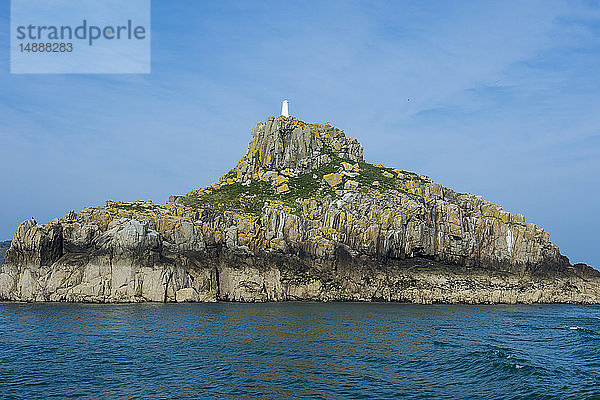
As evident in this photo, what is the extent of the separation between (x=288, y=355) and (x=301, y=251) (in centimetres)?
5451

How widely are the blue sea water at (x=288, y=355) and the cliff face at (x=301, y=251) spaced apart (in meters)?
11.7

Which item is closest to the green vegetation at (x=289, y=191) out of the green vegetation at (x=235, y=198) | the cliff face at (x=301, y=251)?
the green vegetation at (x=235, y=198)

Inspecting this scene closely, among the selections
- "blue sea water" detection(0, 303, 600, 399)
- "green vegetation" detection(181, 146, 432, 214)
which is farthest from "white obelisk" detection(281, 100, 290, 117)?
"blue sea water" detection(0, 303, 600, 399)

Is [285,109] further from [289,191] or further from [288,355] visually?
Answer: [288,355]

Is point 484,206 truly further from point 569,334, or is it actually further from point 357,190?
point 569,334

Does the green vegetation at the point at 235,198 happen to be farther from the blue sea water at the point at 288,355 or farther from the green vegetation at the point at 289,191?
the blue sea water at the point at 288,355

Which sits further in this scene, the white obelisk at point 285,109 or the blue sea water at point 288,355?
the white obelisk at point 285,109

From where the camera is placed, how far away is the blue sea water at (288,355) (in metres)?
32.8

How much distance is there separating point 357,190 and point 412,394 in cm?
8512

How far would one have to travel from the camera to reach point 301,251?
9744 cm

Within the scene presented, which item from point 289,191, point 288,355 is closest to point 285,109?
point 289,191

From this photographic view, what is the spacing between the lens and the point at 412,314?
3007 inches

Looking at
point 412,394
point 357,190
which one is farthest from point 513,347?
point 357,190

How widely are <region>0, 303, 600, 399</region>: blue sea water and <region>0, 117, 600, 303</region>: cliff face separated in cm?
1170
